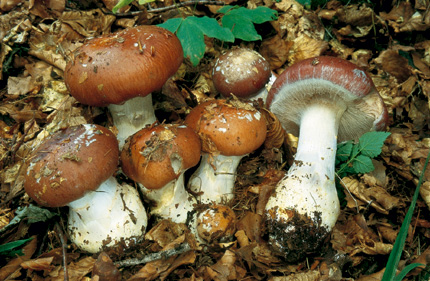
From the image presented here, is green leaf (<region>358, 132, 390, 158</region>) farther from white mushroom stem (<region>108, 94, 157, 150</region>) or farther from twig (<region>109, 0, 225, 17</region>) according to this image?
twig (<region>109, 0, 225, 17</region>)

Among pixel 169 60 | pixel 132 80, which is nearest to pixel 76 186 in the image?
pixel 132 80

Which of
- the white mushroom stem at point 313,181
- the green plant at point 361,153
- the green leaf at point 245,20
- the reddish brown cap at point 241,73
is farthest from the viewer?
the green leaf at point 245,20

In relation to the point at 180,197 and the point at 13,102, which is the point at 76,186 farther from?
the point at 13,102

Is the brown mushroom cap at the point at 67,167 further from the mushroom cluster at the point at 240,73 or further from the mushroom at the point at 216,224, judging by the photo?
the mushroom cluster at the point at 240,73

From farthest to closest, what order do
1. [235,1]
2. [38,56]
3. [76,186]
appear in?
[235,1] → [38,56] → [76,186]

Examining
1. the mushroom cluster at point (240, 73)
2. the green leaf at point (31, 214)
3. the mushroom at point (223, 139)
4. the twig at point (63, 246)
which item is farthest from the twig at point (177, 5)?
the twig at point (63, 246)
